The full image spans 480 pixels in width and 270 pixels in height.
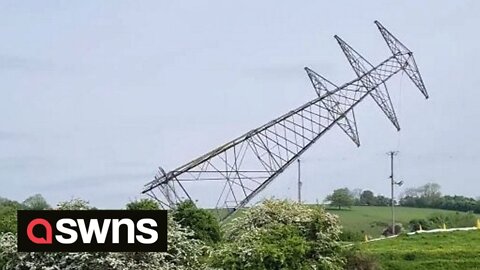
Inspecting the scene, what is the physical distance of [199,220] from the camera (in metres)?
27.5

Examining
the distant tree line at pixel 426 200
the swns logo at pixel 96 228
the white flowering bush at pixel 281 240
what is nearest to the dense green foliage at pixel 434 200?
the distant tree line at pixel 426 200

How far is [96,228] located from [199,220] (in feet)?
43.4

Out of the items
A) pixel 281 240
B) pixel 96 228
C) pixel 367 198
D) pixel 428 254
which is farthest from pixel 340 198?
pixel 96 228

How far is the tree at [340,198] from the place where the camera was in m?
59.1

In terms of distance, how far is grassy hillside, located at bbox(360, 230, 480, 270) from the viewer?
95.0 ft

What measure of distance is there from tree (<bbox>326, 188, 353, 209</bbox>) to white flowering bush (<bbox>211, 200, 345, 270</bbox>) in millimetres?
33367

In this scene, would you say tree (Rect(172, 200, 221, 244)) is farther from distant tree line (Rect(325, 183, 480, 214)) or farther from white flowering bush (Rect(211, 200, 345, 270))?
distant tree line (Rect(325, 183, 480, 214))

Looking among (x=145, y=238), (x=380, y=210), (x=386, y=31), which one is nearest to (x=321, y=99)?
(x=386, y=31)

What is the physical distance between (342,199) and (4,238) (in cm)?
4049

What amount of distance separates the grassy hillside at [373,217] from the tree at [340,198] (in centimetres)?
62

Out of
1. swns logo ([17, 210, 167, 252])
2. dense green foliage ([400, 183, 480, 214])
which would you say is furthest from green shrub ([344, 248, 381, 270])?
dense green foliage ([400, 183, 480, 214])

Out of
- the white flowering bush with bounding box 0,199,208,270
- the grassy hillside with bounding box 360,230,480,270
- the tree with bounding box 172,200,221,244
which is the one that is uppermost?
the tree with bounding box 172,200,221,244

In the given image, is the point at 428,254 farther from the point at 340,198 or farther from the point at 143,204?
the point at 340,198

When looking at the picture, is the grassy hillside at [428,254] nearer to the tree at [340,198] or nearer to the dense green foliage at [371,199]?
the tree at [340,198]
